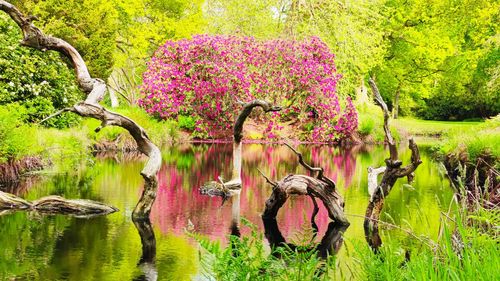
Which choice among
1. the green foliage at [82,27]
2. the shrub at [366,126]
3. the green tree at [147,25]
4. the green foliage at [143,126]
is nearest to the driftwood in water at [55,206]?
the green foliage at [143,126]

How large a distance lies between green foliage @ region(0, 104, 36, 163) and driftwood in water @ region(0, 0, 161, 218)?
4615 mm

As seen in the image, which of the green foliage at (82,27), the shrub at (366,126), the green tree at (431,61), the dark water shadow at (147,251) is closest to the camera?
the dark water shadow at (147,251)

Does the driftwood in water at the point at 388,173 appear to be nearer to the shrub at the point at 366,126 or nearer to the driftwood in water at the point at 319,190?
the driftwood in water at the point at 319,190

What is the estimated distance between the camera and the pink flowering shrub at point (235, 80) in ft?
102

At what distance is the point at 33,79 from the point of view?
22797mm

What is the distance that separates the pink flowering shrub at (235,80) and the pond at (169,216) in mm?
7494

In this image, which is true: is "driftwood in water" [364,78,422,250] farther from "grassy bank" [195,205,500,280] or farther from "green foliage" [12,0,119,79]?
"green foliage" [12,0,119,79]

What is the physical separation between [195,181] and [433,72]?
3313 cm

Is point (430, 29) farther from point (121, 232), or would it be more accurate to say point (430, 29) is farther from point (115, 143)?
point (121, 232)

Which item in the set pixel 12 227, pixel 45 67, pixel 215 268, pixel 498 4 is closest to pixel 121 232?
pixel 12 227

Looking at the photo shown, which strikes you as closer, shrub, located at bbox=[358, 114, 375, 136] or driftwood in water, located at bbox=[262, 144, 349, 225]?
driftwood in water, located at bbox=[262, 144, 349, 225]

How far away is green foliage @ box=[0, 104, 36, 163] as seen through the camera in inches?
628

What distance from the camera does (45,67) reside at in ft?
75.8

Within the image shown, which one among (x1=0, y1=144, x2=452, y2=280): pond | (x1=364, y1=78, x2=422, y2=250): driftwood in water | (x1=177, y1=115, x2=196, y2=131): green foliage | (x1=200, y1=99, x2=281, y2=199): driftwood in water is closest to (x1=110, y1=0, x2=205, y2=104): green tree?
(x1=177, y1=115, x2=196, y2=131): green foliage
